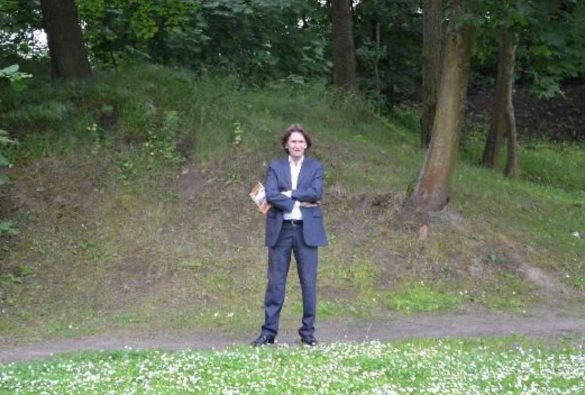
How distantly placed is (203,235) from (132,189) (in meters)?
1.66

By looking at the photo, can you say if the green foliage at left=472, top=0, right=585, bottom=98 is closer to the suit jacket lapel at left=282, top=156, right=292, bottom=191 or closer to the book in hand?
the suit jacket lapel at left=282, top=156, right=292, bottom=191

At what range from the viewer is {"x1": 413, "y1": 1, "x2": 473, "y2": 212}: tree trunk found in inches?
476

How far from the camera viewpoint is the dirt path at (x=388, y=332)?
9047 mm

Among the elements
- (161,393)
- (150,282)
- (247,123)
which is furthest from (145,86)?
(161,393)

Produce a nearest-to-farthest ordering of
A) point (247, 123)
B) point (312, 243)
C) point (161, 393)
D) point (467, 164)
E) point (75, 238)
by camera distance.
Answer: point (161, 393), point (312, 243), point (75, 238), point (247, 123), point (467, 164)

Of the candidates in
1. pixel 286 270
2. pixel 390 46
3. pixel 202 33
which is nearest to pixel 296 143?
pixel 286 270

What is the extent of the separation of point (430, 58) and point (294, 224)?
1048cm

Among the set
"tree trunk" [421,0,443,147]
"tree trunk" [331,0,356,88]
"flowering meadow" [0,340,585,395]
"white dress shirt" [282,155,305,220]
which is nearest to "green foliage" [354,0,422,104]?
"tree trunk" [331,0,356,88]

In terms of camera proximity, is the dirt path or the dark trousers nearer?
the dark trousers

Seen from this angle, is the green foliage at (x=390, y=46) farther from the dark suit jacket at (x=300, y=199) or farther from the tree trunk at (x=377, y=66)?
the dark suit jacket at (x=300, y=199)

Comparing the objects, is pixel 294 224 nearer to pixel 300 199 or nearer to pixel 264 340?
pixel 300 199

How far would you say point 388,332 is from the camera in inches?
383

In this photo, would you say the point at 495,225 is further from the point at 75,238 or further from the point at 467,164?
the point at 75,238

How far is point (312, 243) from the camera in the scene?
7.80 m
